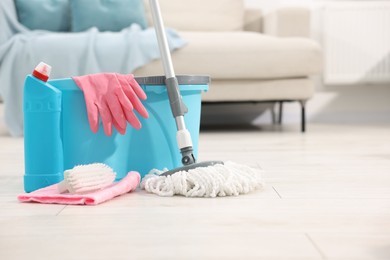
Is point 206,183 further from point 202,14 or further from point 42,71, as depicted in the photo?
point 202,14

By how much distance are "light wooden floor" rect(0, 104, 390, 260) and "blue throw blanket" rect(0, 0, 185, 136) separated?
1110 mm

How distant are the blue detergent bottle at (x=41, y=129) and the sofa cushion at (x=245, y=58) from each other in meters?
1.40

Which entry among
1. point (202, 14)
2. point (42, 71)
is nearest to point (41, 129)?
point (42, 71)

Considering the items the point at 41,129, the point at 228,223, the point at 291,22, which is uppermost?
the point at 291,22

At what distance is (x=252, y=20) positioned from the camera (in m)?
3.37

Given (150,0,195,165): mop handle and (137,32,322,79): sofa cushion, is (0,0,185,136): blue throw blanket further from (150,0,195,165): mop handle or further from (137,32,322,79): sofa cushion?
(150,0,195,165): mop handle

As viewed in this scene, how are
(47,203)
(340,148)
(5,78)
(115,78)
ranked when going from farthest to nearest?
1. (5,78)
2. (340,148)
3. (115,78)
4. (47,203)

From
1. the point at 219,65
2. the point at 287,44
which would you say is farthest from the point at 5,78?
the point at 287,44

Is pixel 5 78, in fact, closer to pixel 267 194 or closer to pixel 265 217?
pixel 267 194

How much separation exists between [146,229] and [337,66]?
8.92 ft

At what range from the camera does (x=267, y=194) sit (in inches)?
45.8

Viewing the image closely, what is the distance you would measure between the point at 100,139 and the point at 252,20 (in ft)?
7.47

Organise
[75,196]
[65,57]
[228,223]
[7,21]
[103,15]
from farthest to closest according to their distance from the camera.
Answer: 1. [103,15]
2. [7,21]
3. [65,57]
4. [75,196]
5. [228,223]

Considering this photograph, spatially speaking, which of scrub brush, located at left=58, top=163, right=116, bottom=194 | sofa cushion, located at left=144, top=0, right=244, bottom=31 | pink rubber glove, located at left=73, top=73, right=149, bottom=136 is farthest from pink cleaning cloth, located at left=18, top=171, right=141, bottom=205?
sofa cushion, located at left=144, top=0, right=244, bottom=31
